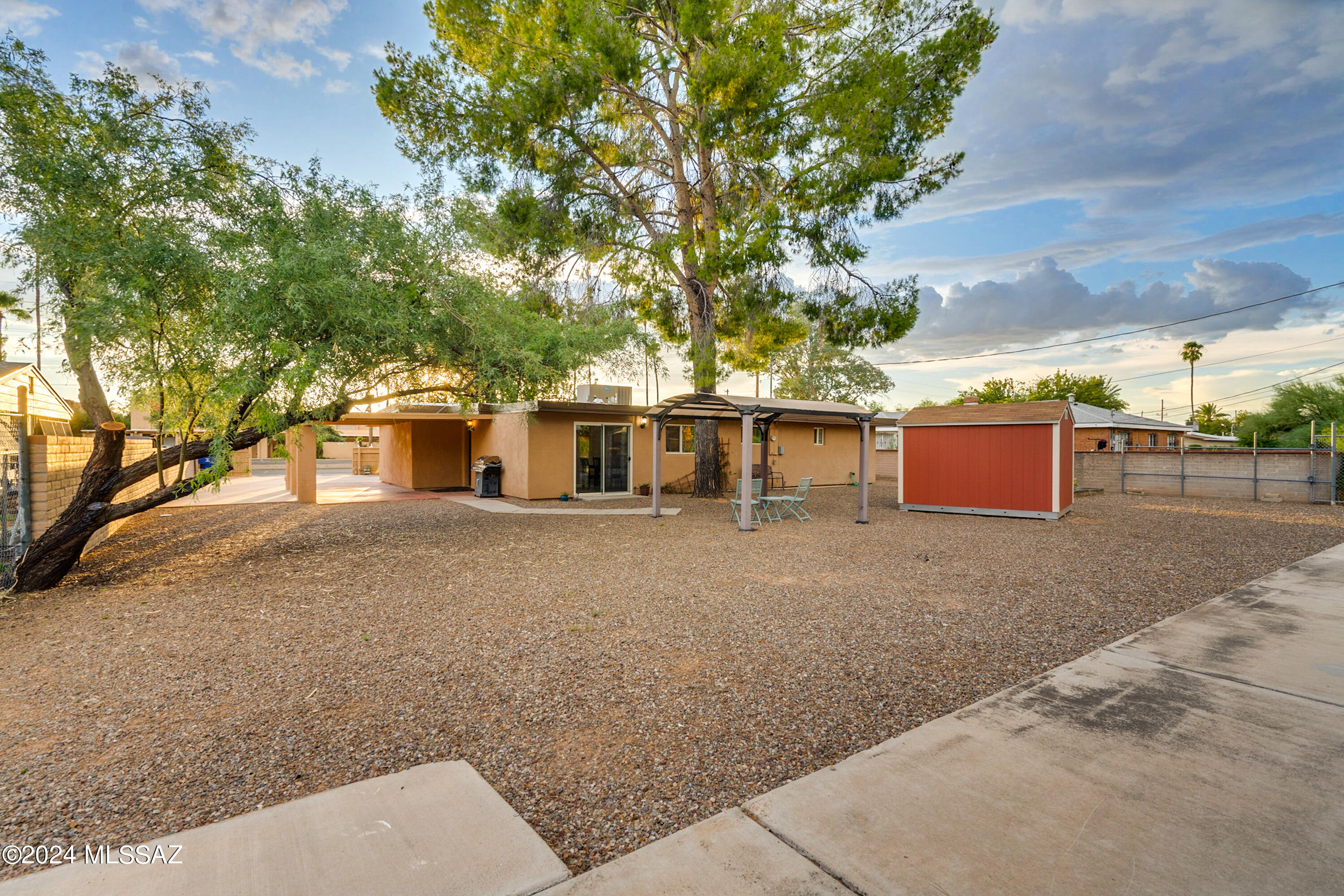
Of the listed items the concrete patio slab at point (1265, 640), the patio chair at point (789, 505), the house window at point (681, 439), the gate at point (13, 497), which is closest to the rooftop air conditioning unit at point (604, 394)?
the house window at point (681, 439)

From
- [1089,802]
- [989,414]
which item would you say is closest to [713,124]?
[989,414]

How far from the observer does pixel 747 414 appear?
930 cm

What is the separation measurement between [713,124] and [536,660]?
10.3 m

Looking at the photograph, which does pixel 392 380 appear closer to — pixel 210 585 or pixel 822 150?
pixel 210 585

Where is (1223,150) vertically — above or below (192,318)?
above

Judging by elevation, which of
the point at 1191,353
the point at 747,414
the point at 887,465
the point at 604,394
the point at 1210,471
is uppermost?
the point at 1191,353

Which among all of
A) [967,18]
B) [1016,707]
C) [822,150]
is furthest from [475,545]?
[967,18]

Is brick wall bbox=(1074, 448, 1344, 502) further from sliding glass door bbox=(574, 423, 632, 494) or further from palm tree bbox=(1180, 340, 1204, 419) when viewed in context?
palm tree bbox=(1180, 340, 1204, 419)

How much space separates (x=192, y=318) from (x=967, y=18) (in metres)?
13.4

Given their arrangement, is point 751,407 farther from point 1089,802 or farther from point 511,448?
point 1089,802

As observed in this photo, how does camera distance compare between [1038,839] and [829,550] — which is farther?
[829,550]

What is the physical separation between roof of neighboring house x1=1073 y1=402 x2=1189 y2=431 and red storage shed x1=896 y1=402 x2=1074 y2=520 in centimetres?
1501

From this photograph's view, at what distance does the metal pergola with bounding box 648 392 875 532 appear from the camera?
9.31 m

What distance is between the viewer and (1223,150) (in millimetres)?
12844
